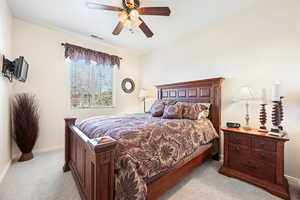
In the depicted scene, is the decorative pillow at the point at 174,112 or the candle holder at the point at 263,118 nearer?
the candle holder at the point at 263,118

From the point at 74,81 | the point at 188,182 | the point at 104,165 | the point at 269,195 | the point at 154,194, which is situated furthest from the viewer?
the point at 74,81

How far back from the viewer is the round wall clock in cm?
439

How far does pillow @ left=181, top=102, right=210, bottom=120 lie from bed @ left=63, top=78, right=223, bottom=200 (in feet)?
0.47

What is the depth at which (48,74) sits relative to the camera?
300cm

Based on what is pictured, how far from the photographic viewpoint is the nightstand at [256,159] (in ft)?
5.45

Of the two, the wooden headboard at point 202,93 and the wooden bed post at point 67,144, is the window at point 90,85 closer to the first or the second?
the wooden bed post at point 67,144

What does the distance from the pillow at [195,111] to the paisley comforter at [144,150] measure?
371mm

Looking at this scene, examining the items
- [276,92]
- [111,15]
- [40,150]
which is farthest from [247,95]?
[40,150]

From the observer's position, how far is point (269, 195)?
1.64 metres

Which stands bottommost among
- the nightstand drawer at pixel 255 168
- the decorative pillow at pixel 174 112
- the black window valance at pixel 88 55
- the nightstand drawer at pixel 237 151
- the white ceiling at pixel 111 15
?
the nightstand drawer at pixel 255 168

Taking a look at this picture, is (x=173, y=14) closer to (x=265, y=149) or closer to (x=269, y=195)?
(x=265, y=149)

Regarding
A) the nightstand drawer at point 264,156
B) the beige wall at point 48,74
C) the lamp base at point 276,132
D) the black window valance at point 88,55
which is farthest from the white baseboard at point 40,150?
the lamp base at point 276,132

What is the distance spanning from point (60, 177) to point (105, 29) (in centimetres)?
300

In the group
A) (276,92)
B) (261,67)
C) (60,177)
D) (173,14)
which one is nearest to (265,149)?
(276,92)
